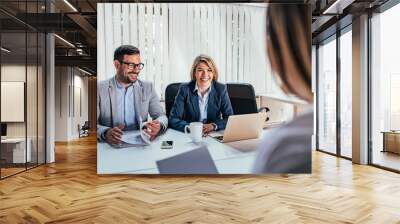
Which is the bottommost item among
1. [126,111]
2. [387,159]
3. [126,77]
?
[387,159]

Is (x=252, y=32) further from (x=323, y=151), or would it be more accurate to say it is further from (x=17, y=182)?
(x=323, y=151)

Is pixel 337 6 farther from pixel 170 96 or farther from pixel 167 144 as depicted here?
pixel 167 144

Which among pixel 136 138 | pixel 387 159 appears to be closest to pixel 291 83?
pixel 136 138

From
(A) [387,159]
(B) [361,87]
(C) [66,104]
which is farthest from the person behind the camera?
(C) [66,104]

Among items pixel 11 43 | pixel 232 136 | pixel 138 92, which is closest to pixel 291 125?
pixel 232 136

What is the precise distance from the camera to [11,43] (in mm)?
6379

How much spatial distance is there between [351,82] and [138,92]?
495 cm

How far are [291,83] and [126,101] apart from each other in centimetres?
273

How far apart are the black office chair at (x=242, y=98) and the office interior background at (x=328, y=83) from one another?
0.12 meters

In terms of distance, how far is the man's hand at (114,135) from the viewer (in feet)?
19.9

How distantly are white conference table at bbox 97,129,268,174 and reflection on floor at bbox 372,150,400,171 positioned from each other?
2855 mm

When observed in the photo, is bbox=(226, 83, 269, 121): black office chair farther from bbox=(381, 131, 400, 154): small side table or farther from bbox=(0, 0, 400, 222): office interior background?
bbox=(381, 131, 400, 154): small side table

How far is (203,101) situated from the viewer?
6.16 metres

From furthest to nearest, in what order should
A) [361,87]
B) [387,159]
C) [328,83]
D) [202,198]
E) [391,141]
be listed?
[328,83] → [361,87] → [387,159] → [391,141] → [202,198]
